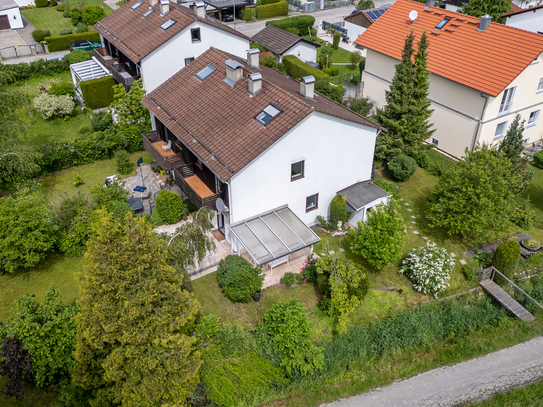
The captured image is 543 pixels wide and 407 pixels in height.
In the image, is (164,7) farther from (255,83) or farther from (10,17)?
(10,17)

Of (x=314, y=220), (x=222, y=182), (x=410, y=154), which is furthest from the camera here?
(x=410, y=154)

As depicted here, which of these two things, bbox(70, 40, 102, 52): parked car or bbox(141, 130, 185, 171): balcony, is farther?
bbox(70, 40, 102, 52): parked car

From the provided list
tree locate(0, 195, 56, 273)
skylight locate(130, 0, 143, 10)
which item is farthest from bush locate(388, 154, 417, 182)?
skylight locate(130, 0, 143, 10)

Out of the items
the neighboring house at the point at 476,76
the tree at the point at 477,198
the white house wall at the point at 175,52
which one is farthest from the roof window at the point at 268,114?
the neighboring house at the point at 476,76

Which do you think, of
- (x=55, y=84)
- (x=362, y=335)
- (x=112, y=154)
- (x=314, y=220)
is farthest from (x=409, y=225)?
(x=55, y=84)

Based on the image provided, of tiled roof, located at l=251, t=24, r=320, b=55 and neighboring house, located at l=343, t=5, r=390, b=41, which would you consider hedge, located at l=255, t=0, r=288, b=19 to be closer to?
neighboring house, located at l=343, t=5, r=390, b=41

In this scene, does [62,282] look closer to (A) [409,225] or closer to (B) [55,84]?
(A) [409,225]
